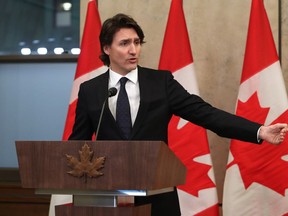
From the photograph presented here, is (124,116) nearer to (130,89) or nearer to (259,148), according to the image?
(130,89)

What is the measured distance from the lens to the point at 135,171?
91.0 inches

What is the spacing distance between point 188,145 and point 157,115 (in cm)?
154

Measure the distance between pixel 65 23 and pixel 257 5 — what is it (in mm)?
2194

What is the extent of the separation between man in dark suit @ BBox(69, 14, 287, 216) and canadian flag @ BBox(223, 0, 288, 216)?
132cm

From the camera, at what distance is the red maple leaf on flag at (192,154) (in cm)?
437

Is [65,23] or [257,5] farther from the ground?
[65,23]

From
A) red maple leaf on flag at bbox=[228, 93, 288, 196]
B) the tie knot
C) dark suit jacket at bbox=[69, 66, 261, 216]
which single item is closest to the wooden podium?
dark suit jacket at bbox=[69, 66, 261, 216]

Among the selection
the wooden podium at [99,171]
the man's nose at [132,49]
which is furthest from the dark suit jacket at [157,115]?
the wooden podium at [99,171]

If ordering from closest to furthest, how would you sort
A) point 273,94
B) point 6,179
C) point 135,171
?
point 135,171 < point 273,94 < point 6,179

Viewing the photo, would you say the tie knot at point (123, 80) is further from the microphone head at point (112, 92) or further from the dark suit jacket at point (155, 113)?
the microphone head at point (112, 92)

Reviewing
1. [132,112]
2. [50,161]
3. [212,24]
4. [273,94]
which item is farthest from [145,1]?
[50,161]

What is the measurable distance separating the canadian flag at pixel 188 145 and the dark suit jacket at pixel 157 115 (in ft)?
4.44

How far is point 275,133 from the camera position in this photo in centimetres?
281

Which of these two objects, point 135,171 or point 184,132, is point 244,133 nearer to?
point 135,171
